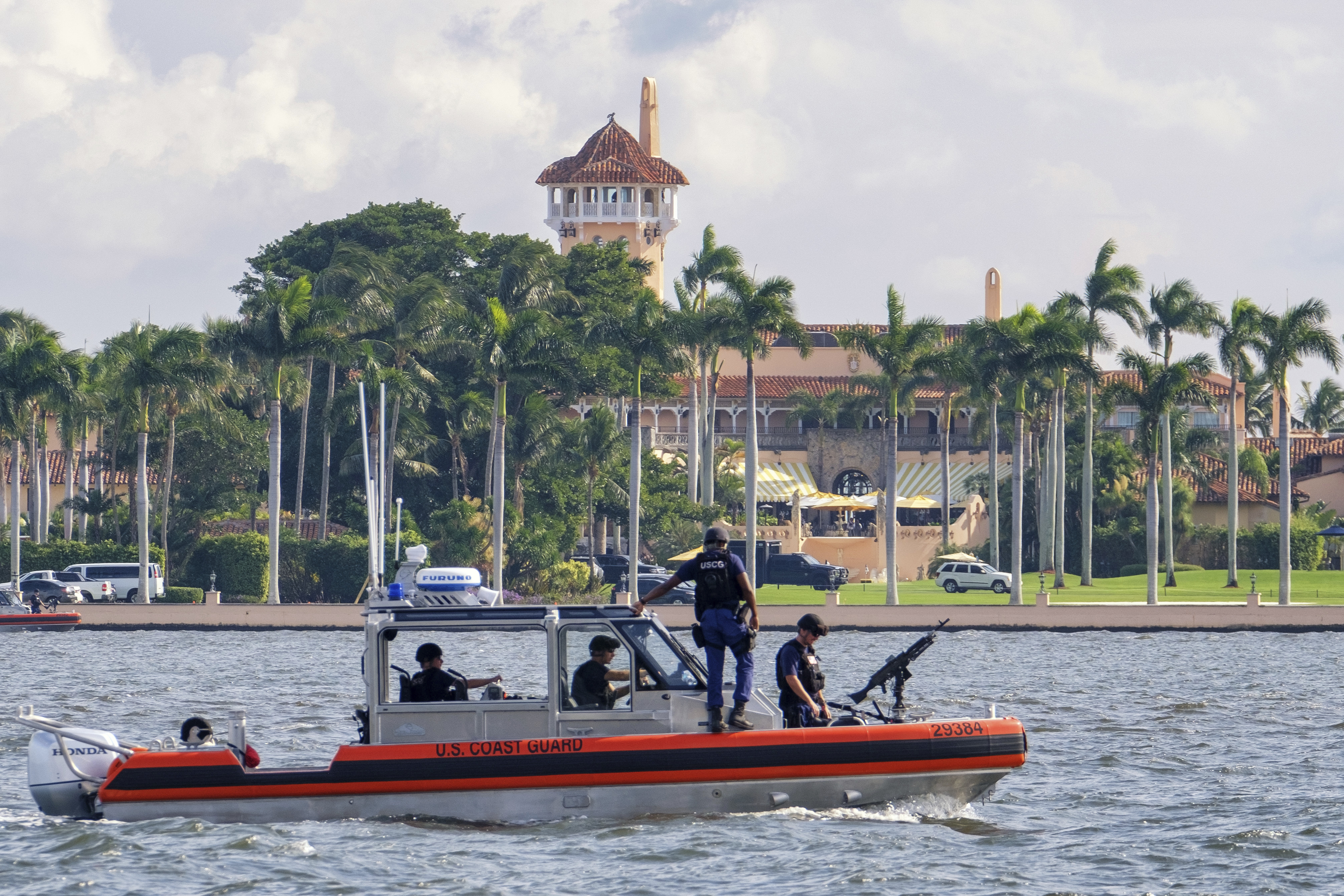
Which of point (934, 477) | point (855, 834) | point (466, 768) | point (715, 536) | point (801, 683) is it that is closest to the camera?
point (715, 536)

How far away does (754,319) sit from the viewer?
197 ft

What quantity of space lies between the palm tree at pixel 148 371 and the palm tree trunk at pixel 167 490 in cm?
254

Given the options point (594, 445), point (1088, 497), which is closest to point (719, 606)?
point (1088, 497)

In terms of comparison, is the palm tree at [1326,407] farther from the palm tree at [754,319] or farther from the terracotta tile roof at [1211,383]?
the palm tree at [754,319]

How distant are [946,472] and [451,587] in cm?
6427

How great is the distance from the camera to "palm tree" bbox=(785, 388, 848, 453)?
3474 inches

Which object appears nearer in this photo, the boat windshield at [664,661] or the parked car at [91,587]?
the boat windshield at [664,661]

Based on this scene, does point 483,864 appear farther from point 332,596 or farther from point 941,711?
point 332,596

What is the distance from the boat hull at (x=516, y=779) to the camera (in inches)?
628

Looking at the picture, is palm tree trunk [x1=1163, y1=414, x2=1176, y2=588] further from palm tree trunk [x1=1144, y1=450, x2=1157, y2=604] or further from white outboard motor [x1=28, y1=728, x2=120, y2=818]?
white outboard motor [x1=28, y1=728, x2=120, y2=818]

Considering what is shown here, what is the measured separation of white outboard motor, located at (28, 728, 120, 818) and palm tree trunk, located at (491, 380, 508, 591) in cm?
3780

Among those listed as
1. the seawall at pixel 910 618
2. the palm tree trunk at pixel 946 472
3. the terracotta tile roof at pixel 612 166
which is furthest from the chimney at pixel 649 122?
the seawall at pixel 910 618

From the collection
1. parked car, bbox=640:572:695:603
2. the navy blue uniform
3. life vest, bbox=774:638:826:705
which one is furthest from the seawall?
the navy blue uniform

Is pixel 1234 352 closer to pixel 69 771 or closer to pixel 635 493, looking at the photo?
pixel 635 493
